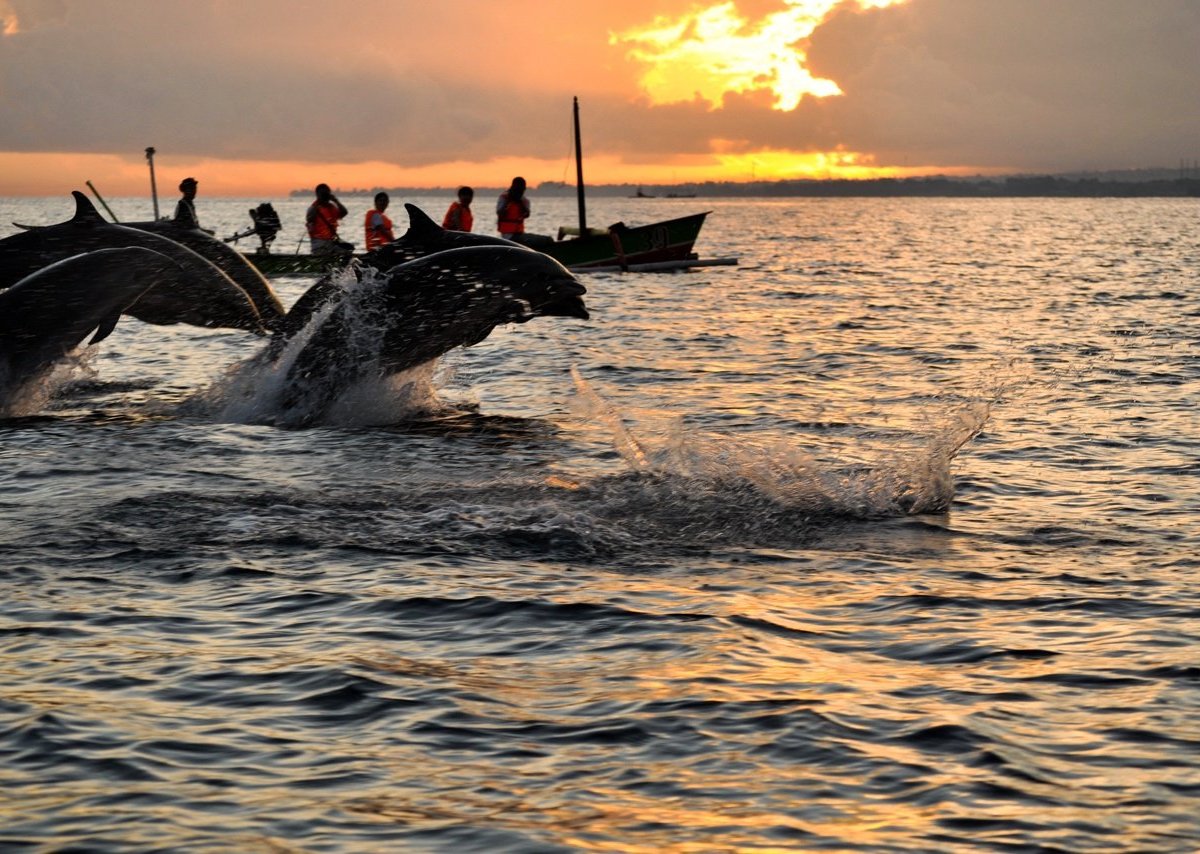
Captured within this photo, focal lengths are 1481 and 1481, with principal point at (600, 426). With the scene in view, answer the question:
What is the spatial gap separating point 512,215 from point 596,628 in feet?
81.3

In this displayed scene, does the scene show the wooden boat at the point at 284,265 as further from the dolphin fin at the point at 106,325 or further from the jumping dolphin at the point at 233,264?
the dolphin fin at the point at 106,325

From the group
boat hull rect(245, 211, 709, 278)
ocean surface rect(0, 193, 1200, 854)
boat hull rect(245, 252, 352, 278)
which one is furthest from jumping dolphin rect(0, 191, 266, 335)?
boat hull rect(245, 211, 709, 278)

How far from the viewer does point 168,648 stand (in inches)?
312

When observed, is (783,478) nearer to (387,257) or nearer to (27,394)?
(387,257)

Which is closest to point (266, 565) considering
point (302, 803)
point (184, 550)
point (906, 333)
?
point (184, 550)

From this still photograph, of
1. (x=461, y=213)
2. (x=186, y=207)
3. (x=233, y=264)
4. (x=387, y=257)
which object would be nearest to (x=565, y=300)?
(x=387, y=257)

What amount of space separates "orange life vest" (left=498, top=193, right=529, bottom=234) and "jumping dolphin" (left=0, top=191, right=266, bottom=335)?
1227 centimetres

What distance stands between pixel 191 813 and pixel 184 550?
14.7ft

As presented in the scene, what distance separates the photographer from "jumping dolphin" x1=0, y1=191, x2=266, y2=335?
1988 centimetres

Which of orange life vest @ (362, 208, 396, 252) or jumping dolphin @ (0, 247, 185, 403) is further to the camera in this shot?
orange life vest @ (362, 208, 396, 252)

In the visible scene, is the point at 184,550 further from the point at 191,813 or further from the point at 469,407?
the point at 469,407

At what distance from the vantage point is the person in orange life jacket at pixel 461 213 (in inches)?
1124

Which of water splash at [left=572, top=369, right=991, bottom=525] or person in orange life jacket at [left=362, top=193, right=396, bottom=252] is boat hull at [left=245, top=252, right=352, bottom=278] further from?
water splash at [left=572, top=369, right=991, bottom=525]

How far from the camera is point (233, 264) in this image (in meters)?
22.2
